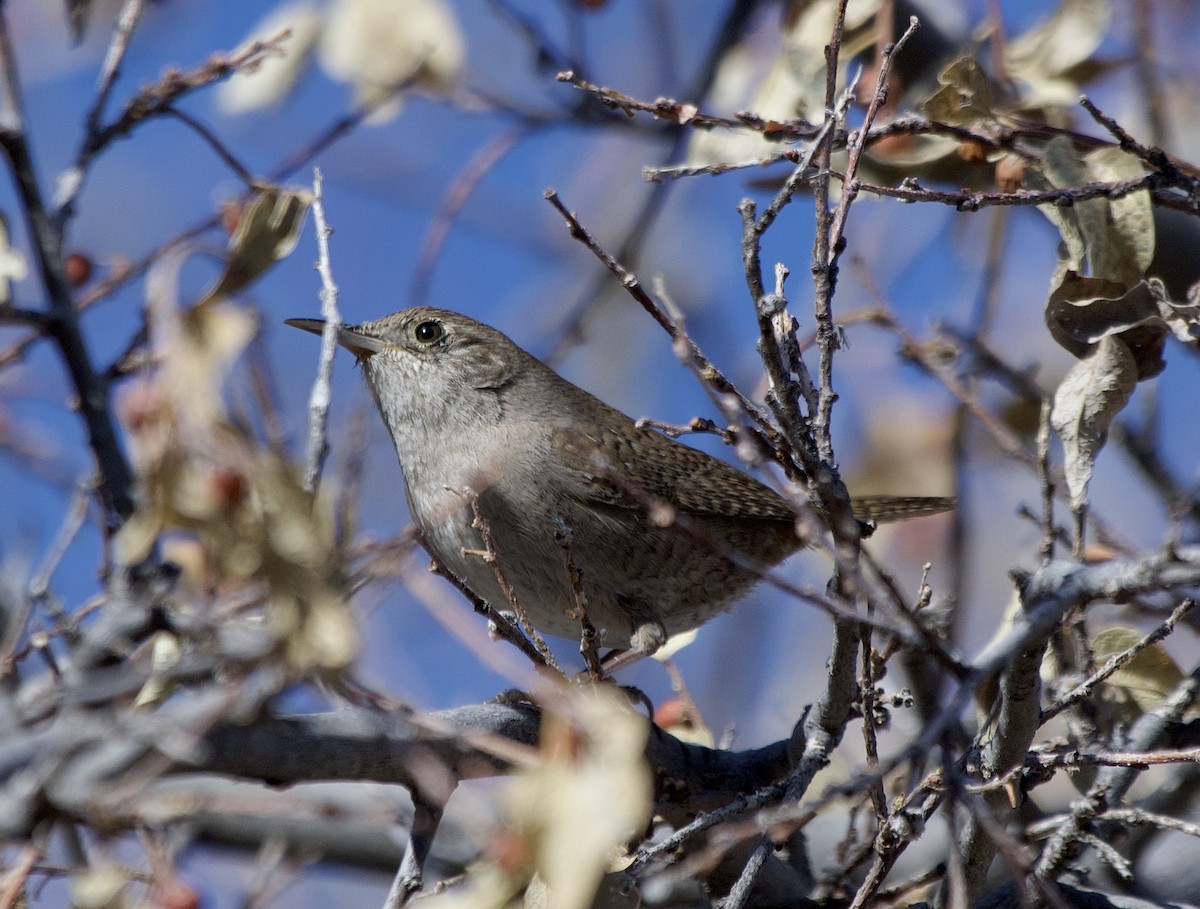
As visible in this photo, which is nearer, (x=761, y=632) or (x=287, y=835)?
(x=287, y=835)

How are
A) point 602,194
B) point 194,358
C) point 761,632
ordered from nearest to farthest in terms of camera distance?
point 194,358 → point 761,632 → point 602,194

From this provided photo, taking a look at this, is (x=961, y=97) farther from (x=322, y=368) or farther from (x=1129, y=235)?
(x=322, y=368)

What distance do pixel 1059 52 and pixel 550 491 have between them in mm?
1791

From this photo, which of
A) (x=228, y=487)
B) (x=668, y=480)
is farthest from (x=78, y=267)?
(x=228, y=487)

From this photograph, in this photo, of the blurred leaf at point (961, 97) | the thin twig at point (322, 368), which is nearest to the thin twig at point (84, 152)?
the thin twig at point (322, 368)

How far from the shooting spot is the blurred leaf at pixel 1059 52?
11.0 ft

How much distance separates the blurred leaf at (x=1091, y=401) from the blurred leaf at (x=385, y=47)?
2605mm

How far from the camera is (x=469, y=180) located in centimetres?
411

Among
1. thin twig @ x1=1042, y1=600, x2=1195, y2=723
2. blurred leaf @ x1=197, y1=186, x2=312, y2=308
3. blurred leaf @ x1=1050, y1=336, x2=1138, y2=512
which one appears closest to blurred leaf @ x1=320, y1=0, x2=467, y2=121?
blurred leaf @ x1=197, y1=186, x2=312, y2=308

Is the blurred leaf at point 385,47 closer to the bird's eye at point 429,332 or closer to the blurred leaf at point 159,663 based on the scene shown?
the bird's eye at point 429,332

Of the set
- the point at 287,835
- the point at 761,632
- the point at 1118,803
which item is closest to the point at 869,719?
the point at 1118,803

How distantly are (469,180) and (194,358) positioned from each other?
2.79 meters

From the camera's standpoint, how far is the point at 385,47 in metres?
4.44

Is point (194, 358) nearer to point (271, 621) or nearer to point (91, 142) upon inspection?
point (271, 621)
